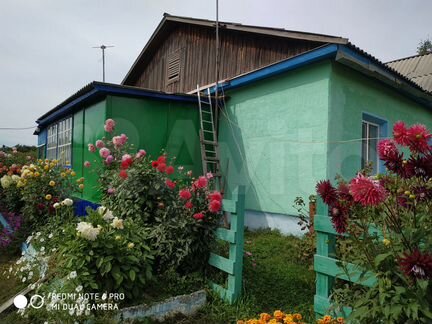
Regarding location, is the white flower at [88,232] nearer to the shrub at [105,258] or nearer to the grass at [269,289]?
the shrub at [105,258]

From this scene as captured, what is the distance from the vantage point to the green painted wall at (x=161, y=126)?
6.52m

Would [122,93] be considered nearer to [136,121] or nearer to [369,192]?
[136,121]

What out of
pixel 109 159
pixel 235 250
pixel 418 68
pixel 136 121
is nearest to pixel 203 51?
pixel 136 121

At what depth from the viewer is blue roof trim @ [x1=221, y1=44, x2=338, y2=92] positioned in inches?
207

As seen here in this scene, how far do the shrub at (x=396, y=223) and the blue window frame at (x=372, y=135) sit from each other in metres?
5.05

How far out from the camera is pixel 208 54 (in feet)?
28.8

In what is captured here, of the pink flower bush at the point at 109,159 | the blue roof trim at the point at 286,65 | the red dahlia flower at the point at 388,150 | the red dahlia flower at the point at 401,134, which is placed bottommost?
the pink flower bush at the point at 109,159

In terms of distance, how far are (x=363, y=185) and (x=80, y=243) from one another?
2.30 meters

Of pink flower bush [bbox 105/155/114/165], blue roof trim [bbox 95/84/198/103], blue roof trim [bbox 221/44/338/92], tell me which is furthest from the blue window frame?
pink flower bush [bbox 105/155/114/165]

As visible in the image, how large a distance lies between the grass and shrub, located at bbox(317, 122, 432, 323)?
135 cm

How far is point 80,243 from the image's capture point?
2688 millimetres

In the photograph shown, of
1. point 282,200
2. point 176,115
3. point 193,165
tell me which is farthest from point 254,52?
point 282,200

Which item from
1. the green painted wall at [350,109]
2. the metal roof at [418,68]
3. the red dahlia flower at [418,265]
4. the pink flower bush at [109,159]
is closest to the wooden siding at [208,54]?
the green painted wall at [350,109]

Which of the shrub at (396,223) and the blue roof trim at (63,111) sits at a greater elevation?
the blue roof trim at (63,111)
